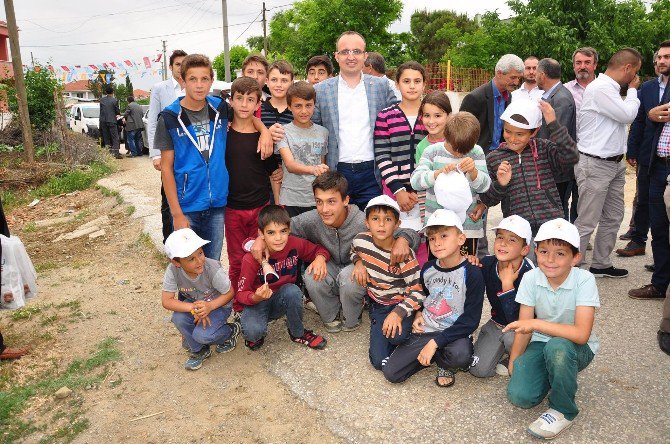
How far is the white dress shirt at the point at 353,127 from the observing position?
431 cm

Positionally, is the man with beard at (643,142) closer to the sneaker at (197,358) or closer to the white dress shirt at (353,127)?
the white dress shirt at (353,127)

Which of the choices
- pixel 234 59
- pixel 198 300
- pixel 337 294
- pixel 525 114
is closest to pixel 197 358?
pixel 198 300

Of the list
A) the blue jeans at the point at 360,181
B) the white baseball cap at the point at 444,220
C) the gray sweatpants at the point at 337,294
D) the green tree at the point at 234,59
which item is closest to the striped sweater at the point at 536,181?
the white baseball cap at the point at 444,220

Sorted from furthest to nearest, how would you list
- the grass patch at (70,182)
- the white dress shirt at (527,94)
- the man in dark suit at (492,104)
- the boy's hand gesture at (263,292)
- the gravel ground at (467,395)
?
the grass patch at (70,182), the white dress shirt at (527,94), the man in dark suit at (492,104), the boy's hand gesture at (263,292), the gravel ground at (467,395)

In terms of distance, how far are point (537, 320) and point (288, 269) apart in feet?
6.04

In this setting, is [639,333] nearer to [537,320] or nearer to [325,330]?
[537,320]

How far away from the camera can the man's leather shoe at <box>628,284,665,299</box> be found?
4.51 m

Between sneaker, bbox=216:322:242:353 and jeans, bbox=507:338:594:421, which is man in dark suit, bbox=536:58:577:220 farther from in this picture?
sneaker, bbox=216:322:242:353

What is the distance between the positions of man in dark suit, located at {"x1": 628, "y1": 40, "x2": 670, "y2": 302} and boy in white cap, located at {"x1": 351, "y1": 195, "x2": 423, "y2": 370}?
7.46 ft

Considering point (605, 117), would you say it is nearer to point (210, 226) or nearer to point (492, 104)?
point (492, 104)

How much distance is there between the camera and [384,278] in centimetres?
382

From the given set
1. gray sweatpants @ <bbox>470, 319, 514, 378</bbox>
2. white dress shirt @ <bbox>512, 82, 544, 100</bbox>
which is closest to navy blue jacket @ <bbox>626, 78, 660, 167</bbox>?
white dress shirt @ <bbox>512, 82, 544, 100</bbox>

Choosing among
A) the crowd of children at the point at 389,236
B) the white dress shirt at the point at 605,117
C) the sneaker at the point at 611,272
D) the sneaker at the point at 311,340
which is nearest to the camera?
the crowd of children at the point at 389,236

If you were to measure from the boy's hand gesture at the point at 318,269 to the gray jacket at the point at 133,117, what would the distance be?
1293cm
